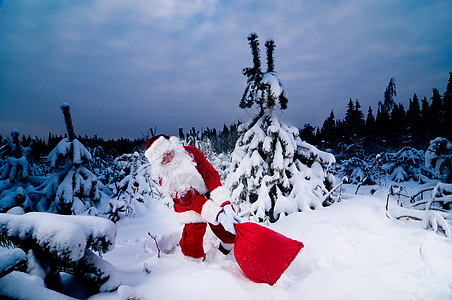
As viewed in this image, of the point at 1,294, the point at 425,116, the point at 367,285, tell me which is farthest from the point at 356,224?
the point at 425,116

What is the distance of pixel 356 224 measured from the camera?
109 inches

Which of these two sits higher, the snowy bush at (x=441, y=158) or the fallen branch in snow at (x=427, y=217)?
the snowy bush at (x=441, y=158)

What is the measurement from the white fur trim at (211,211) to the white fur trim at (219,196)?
0.58ft

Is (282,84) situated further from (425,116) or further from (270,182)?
(425,116)

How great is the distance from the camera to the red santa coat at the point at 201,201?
2.55m

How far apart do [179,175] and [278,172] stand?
2.91m

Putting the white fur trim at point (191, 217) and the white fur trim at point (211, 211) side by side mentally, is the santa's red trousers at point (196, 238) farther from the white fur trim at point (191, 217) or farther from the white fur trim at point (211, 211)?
the white fur trim at point (211, 211)

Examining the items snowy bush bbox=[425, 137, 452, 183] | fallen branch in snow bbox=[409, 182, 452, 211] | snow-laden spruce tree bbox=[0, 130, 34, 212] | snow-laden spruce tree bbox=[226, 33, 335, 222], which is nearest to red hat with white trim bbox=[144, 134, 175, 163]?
snow-laden spruce tree bbox=[226, 33, 335, 222]

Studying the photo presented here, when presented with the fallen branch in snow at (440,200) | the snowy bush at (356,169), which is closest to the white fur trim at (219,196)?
the fallen branch in snow at (440,200)

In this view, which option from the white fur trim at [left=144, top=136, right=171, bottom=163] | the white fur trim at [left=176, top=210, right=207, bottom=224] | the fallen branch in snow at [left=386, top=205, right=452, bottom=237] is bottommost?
the fallen branch in snow at [left=386, top=205, right=452, bottom=237]

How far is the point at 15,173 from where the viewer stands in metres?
5.80

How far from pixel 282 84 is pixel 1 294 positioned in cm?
537

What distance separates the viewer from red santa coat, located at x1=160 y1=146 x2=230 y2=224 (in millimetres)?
2551

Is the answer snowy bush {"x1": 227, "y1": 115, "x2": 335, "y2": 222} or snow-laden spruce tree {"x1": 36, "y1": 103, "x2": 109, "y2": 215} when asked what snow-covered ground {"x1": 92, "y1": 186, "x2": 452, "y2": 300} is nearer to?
snowy bush {"x1": 227, "y1": 115, "x2": 335, "y2": 222}
